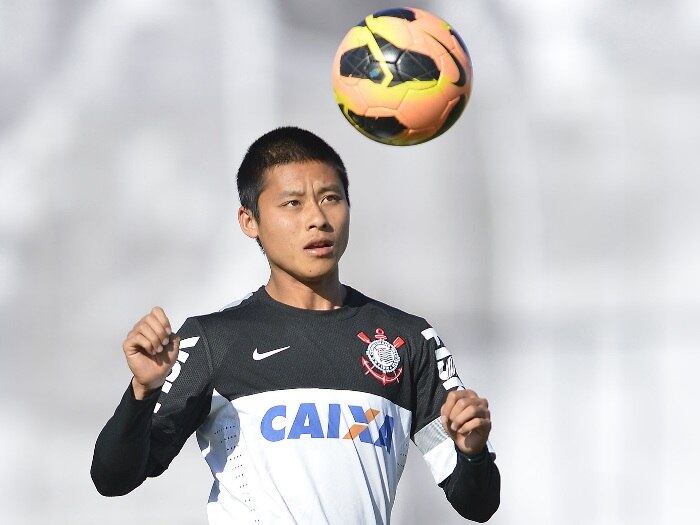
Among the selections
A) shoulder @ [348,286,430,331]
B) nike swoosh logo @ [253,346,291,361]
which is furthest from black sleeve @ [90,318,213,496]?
shoulder @ [348,286,430,331]

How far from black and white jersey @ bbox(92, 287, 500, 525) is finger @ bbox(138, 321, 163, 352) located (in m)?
0.18

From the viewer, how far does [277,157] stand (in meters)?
4.11

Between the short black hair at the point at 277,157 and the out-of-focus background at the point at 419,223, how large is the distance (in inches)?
65.5

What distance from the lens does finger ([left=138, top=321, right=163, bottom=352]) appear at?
3477 mm

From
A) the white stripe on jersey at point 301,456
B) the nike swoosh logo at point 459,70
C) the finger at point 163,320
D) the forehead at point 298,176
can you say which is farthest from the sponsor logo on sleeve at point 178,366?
the nike swoosh logo at point 459,70

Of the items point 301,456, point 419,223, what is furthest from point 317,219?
point 419,223

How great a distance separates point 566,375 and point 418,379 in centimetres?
206

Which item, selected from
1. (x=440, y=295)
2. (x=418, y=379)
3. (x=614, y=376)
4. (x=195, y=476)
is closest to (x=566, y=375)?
(x=614, y=376)

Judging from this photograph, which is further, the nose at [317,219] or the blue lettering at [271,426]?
the nose at [317,219]

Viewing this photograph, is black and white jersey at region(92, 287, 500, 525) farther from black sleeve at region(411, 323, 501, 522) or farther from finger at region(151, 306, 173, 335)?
finger at region(151, 306, 173, 335)

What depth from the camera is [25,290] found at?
5.77 m

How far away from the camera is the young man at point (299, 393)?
367 cm

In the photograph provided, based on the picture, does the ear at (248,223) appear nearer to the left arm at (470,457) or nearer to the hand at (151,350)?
the hand at (151,350)

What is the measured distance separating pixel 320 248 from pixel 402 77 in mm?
524
